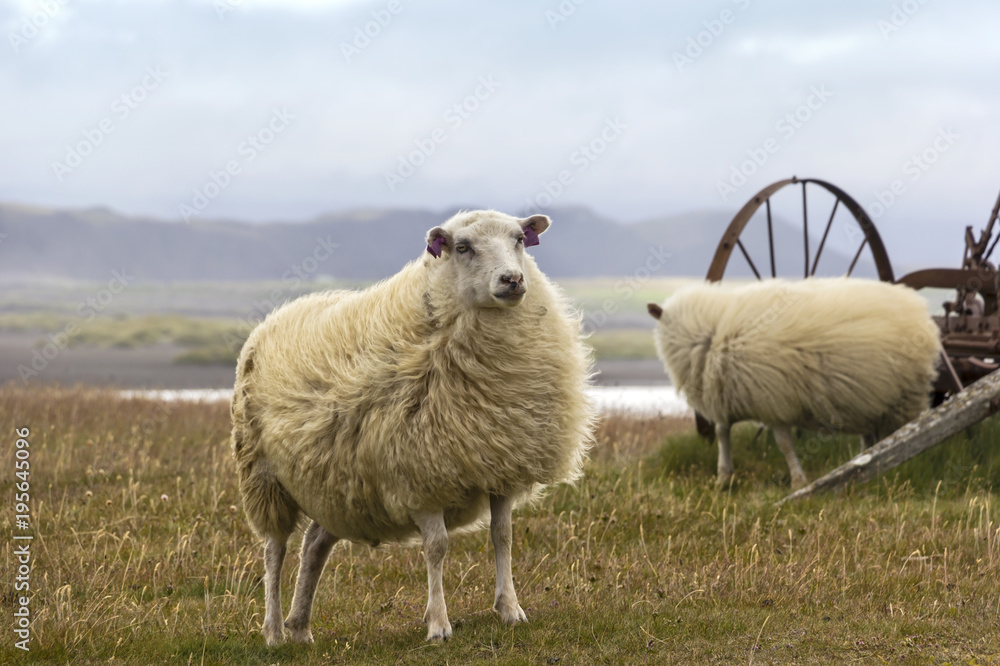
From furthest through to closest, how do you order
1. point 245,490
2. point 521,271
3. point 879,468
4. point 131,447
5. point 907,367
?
point 131,447, point 907,367, point 879,468, point 245,490, point 521,271

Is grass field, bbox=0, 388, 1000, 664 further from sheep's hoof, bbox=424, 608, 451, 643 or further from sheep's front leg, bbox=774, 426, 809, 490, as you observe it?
sheep's front leg, bbox=774, 426, 809, 490

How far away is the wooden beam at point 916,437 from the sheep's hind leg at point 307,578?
4643mm

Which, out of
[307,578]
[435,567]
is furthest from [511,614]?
[307,578]

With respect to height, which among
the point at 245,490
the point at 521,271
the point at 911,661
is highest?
the point at 521,271

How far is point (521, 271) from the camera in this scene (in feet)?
15.3

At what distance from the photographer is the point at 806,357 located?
9633mm

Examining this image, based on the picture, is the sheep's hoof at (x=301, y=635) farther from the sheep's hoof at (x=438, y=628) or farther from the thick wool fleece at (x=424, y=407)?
the sheep's hoof at (x=438, y=628)

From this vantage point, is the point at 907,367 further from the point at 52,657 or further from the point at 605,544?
the point at 52,657

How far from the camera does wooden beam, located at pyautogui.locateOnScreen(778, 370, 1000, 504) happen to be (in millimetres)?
8734

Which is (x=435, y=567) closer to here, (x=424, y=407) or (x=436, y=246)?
(x=424, y=407)

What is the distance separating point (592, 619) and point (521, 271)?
217 cm

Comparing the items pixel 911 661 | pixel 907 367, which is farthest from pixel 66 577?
pixel 907 367

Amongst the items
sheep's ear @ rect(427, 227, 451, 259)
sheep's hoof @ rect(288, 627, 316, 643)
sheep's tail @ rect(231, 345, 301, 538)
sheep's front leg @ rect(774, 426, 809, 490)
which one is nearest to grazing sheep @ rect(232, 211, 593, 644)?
sheep's ear @ rect(427, 227, 451, 259)

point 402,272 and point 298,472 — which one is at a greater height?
point 402,272
